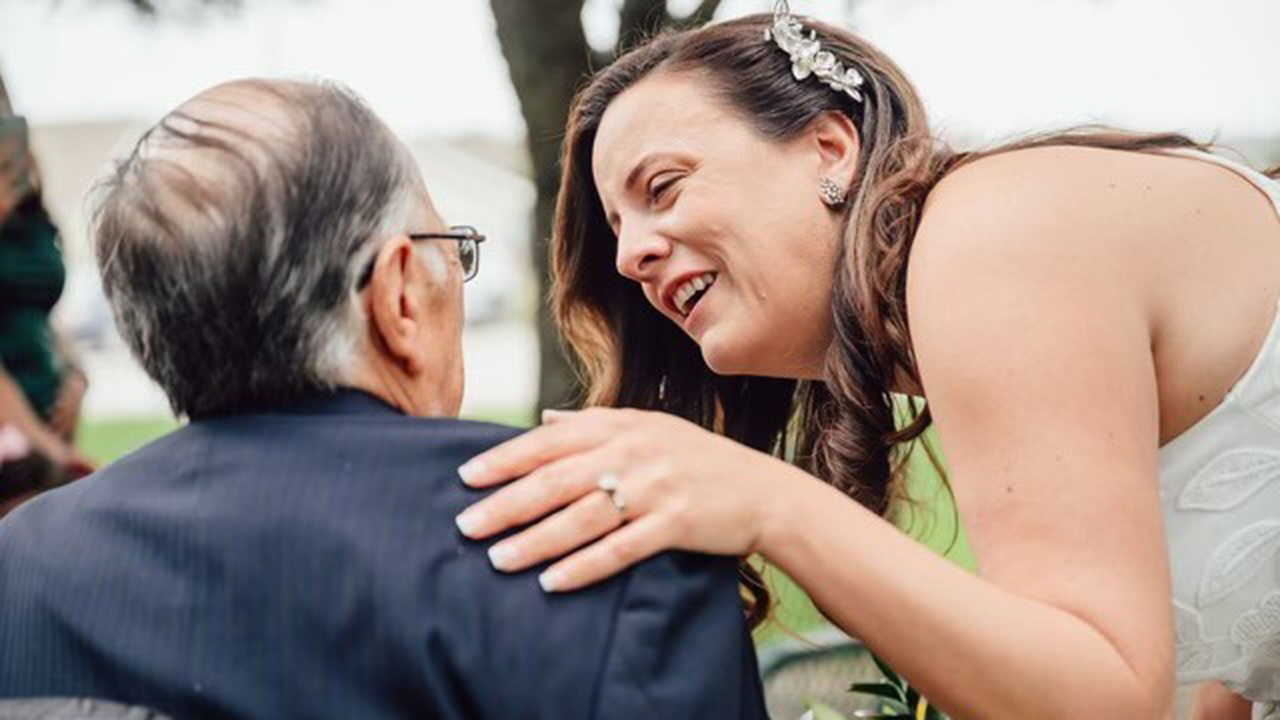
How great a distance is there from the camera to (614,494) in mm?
1665

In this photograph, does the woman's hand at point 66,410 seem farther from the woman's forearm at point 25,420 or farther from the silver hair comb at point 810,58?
the silver hair comb at point 810,58

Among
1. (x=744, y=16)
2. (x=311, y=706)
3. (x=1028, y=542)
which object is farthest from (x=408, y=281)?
(x=744, y=16)

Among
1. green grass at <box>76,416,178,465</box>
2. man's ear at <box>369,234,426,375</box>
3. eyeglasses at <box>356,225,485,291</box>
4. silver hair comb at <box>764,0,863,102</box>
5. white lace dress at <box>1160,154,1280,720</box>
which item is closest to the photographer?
man's ear at <box>369,234,426,375</box>

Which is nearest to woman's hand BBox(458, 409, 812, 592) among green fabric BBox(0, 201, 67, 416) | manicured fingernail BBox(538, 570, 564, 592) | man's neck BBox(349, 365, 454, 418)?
manicured fingernail BBox(538, 570, 564, 592)

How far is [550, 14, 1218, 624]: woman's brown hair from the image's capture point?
2.41 m

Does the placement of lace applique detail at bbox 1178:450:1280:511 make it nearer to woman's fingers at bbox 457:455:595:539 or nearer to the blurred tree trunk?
woman's fingers at bbox 457:455:595:539

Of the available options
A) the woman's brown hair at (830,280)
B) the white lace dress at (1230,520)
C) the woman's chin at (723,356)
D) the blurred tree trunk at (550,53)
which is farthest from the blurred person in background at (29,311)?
the white lace dress at (1230,520)

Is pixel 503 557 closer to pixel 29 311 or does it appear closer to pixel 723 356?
pixel 723 356

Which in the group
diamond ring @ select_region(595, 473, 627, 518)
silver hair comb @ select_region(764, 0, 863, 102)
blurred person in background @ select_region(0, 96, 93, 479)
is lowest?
blurred person in background @ select_region(0, 96, 93, 479)

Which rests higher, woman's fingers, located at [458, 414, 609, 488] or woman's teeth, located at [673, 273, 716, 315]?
woman's fingers, located at [458, 414, 609, 488]

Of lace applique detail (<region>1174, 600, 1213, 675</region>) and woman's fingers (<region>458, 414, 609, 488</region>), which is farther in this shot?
lace applique detail (<region>1174, 600, 1213, 675</region>)

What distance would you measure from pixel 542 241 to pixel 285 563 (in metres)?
3.26

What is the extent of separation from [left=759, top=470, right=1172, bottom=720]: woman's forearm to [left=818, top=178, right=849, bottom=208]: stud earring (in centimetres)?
86

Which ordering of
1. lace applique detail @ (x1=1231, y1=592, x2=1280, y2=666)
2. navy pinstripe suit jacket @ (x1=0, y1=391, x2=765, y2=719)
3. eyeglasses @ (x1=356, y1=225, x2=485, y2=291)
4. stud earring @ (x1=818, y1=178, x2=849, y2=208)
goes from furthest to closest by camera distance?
stud earring @ (x1=818, y1=178, x2=849, y2=208) < lace applique detail @ (x1=1231, y1=592, x2=1280, y2=666) < eyeglasses @ (x1=356, y1=225, x2=485, y2=291) < navy pinstripe suit jacket @ (x1=0, y1=391, x2=765, y2=719)
